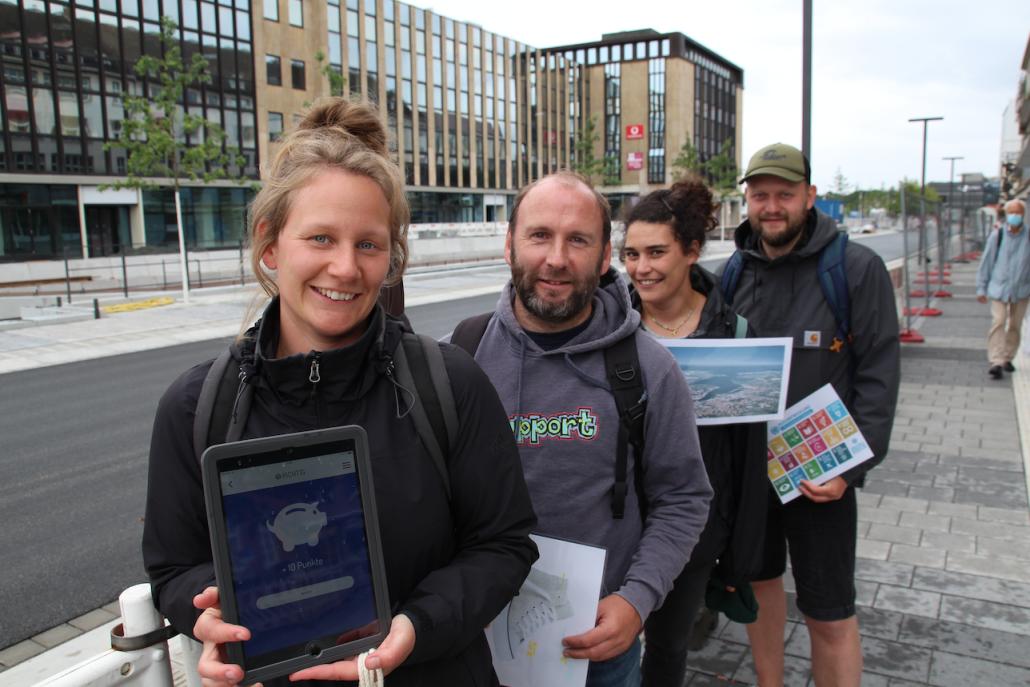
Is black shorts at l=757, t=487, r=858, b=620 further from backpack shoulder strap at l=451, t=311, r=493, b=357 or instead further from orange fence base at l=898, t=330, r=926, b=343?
orange fence base at l=898, t=330, r=926, b=343

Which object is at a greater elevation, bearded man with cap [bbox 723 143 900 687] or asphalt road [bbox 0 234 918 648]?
bearded man with cap [bbox 723 143 900 687]

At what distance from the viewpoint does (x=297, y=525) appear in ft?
4.48

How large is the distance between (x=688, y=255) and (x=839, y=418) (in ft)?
2.79

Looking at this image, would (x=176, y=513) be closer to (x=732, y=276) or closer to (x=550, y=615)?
(x=550, y=615)

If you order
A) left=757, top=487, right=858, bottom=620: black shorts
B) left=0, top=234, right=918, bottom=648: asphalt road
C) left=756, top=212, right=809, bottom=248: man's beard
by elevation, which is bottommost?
left=0, top=234, right=918, bottom=648: asphalt road

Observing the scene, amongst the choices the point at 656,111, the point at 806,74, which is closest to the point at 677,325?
the point at 806,74

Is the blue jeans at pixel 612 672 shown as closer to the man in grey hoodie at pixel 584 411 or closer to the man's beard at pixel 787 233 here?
the man in grey hoodie at pixel 584 411

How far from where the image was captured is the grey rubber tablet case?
4.28ft

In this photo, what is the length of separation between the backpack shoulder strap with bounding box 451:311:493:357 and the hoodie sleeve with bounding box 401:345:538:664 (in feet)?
1.92

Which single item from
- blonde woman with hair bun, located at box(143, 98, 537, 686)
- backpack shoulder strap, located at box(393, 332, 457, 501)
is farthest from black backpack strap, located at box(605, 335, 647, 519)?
backpack shoulder strap, located at box(393, 332, 457, 501)

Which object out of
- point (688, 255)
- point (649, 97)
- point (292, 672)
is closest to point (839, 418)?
point (688, 255)

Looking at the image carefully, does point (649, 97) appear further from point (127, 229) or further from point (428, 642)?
point (428, 642)

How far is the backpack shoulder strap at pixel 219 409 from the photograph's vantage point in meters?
1.50

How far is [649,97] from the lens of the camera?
8644cm
